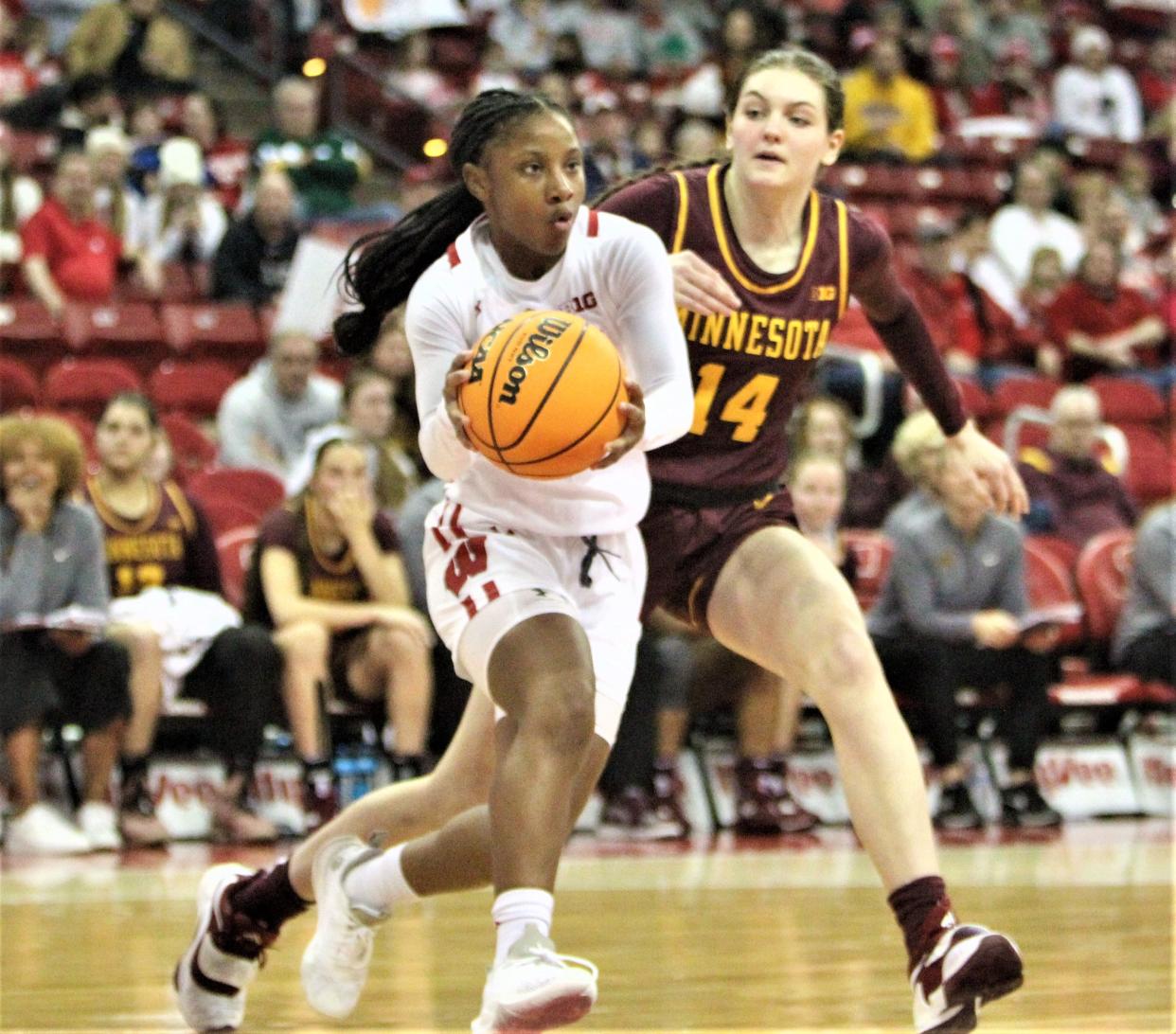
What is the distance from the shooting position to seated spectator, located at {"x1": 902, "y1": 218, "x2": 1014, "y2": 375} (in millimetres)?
11531

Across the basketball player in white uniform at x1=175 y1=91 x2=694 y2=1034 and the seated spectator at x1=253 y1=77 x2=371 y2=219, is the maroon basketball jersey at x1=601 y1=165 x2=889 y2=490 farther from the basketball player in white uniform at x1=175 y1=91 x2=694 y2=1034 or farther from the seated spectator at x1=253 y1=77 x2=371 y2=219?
the seated spectator at x1=253 y1=77 x2=371 y2=219

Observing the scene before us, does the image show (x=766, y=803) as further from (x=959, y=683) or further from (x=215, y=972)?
(x=215, y=972)

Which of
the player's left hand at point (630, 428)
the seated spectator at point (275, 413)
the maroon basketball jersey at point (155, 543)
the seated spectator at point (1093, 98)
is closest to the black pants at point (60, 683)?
the maroon basketball jersey at point (155, 543)

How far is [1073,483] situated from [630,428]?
657 centimetres

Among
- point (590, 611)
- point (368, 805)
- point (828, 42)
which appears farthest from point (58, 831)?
point (828, 42)

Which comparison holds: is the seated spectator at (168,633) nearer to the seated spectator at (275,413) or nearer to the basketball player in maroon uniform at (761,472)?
the seated spectator at (275,413)

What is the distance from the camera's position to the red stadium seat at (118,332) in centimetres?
998

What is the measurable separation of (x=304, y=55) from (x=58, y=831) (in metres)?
7.41

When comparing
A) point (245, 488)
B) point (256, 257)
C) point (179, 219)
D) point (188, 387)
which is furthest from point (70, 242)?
point (245, 488)

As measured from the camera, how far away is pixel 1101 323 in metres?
12.0

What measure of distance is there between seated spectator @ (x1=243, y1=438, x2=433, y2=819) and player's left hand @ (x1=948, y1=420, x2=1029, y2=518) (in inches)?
137

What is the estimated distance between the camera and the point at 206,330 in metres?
10.3

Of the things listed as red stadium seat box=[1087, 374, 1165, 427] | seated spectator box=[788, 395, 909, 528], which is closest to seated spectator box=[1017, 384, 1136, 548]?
seated spectator box=[788, 395, 909, 528]

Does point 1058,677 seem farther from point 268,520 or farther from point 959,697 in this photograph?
point 268,520
